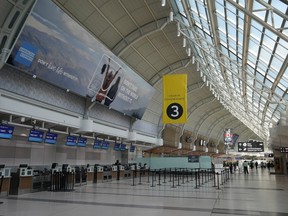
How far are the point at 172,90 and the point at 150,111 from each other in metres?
19.5

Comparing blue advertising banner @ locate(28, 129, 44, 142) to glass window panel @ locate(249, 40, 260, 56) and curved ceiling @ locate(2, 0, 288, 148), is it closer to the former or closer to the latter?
curved ceiling @ locate(2, 0, 288, 148)

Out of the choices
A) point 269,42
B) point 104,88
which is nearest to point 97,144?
point 104,88

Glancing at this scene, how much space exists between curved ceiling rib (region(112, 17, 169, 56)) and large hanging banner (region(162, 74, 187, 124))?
6.36m

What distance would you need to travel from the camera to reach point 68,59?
16906 mm

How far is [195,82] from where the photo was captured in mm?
41031

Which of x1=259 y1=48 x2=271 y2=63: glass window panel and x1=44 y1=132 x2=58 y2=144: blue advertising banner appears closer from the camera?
x1=259 y1=48 x2=271 y2=63: glass window panel

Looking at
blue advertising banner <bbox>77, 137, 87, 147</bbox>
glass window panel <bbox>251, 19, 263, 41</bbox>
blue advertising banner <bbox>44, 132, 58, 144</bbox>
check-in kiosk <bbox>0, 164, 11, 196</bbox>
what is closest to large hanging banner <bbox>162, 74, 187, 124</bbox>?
glass window panel <bbox>251, 19, 263, 41</bbox>

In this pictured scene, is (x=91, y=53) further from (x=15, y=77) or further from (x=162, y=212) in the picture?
(x=162, y=212)

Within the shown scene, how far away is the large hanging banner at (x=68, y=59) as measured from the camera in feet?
45.3

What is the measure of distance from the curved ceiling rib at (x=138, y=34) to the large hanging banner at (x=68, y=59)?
2581mm

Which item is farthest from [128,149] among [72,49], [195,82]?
[72,49]

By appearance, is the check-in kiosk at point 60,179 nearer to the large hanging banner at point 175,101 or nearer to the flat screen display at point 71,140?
the flat screen display at point 71,140

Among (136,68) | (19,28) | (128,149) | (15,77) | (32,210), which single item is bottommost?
(32,210)

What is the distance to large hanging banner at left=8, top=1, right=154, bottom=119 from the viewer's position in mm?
13820
